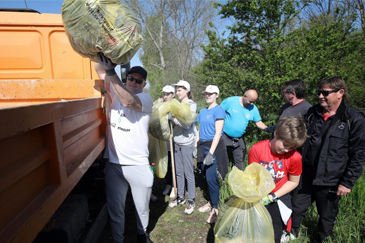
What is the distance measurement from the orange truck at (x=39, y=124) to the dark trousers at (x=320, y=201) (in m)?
2.32

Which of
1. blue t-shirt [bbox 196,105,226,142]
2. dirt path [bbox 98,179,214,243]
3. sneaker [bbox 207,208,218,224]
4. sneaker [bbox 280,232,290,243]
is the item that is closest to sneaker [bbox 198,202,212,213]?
dirt path [bbox 98,179,214,243]

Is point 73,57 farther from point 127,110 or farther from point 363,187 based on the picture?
point 363,187

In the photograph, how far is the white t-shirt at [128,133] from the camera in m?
2.19

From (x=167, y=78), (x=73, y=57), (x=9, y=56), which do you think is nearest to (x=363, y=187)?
(x=73, y=57)

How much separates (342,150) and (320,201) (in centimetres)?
61

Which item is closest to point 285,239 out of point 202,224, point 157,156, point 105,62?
point 202,224

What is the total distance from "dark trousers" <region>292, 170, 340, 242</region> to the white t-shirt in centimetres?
185

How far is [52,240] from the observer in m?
1.86

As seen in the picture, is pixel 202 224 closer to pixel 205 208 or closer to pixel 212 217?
pixel 212 217

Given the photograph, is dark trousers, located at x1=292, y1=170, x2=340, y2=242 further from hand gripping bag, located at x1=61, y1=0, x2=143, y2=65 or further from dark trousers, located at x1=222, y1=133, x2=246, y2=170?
hand gripping bag, located at x1=61, y1=0, x2=143, y2=65

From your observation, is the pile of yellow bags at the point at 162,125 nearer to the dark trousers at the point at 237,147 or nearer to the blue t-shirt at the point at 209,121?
the blue t-shirt at the point at 209,121

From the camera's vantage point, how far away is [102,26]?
143 cm

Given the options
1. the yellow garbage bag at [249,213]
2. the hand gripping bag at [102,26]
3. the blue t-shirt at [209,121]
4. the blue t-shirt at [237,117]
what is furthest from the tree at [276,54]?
the hand gripping bag at [102,26]

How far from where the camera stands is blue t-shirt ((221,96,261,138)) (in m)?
4.20
